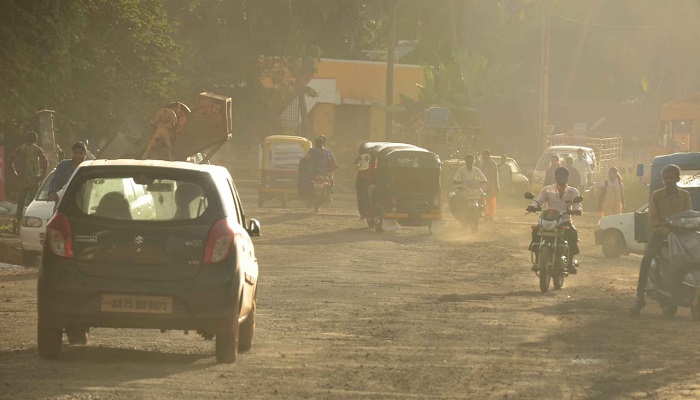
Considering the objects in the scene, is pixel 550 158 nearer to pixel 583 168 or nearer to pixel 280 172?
pixel 583 168

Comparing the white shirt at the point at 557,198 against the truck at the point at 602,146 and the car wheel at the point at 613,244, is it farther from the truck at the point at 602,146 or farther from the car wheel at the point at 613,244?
the truck at the point at 602,146

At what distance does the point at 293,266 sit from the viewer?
22438mm

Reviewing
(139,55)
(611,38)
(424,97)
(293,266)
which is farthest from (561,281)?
(611,38)

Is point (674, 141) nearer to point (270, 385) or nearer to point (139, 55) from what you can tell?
point (139, 55)

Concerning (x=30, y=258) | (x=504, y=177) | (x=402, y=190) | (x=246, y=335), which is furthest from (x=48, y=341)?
(x=504, y=177)

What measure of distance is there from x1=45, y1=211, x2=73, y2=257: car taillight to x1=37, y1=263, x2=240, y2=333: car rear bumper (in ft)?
0.42

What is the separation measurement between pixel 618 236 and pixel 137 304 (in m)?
18.8

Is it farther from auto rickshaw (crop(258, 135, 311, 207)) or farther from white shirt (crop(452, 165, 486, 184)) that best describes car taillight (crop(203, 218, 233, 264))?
auto rickshaw (crop(258, 135, 311, 207))

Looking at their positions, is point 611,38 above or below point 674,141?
above

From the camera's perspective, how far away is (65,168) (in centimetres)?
2170

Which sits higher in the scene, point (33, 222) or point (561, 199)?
point (561, 199)

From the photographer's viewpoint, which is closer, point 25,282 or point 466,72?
point 25,282

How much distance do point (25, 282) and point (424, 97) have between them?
→ 42559mm

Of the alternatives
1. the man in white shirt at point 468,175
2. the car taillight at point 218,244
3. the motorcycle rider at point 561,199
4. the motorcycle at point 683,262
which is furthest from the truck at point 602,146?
the car taillight at point 218,244
